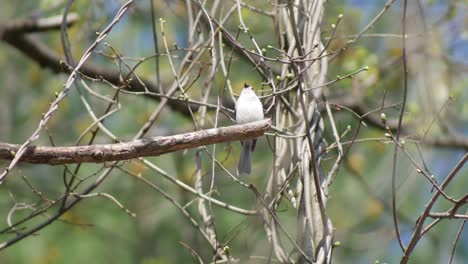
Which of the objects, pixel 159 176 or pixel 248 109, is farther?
pixel 159 176

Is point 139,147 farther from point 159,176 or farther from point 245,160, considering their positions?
point 159,176

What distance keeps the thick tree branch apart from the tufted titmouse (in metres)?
0.57

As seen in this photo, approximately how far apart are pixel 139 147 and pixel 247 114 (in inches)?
30.3

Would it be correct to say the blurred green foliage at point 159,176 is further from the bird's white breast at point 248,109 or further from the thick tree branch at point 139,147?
the thick tree branch at point 139,147

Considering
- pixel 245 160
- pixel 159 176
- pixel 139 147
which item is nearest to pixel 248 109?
pixel 245 160

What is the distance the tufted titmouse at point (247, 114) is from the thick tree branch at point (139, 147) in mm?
570

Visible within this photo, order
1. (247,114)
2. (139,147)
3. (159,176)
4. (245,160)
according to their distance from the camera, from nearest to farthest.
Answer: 1. (139,147)
2. (247,114)
3. (245,160)
4. (159,176)

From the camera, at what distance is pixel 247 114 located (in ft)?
9.82

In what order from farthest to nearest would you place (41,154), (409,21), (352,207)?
(352,207) < (409,21) < (41,154)

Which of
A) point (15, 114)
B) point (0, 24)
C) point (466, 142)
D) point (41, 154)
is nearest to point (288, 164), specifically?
point (41, 154)

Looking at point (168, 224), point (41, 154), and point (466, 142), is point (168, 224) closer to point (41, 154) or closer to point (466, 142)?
point (466, 142)

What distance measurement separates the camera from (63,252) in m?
6.47

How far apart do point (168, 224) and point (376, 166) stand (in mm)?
1969

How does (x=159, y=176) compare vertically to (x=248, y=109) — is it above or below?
above
